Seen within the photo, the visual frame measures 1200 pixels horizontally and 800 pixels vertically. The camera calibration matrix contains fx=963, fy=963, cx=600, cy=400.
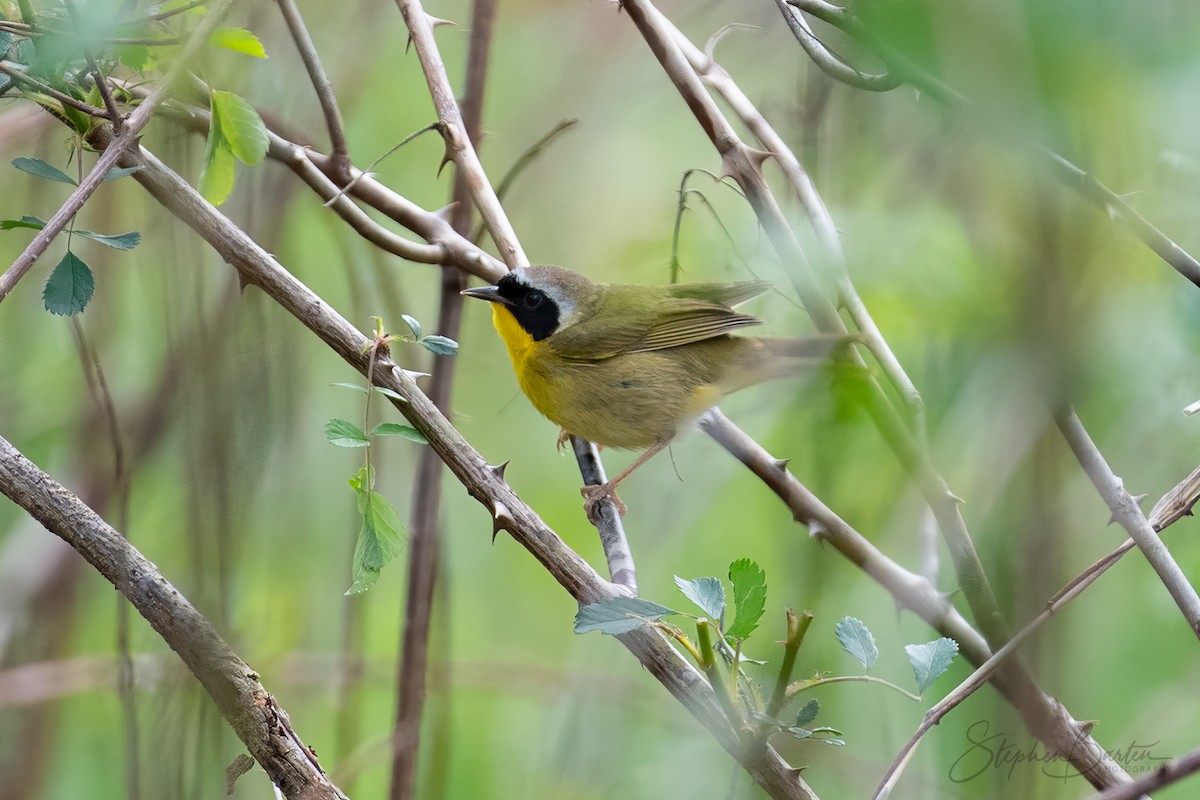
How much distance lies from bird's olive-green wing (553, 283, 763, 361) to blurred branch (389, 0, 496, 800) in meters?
0.48

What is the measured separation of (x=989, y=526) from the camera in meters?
1.12

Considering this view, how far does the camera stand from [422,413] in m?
1.68

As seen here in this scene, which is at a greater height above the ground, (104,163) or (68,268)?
(104,163)

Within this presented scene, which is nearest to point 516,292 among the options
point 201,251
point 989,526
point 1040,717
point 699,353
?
point 699,353

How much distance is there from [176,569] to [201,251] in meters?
1.16

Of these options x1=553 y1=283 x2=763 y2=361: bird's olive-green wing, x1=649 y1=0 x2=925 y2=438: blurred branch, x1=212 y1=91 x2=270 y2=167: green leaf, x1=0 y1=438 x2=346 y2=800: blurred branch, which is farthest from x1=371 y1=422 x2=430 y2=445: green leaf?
x1=553 y1=283 x2=763 y2=361: bird's olive-green wing

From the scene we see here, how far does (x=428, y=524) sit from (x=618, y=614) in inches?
54.7

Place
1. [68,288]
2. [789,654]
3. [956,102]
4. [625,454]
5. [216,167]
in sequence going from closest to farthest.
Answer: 1. [956,102]
2. [789,654]
3. [68,288]
4. [216,167]
5. [625,454]

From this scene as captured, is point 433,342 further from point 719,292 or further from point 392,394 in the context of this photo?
point 719,292

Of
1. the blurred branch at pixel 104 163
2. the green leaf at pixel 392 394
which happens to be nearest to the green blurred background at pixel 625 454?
the green leaf at pixel 392 394

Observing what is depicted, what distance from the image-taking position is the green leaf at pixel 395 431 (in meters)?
1.57

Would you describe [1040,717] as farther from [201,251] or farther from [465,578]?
[465,578]

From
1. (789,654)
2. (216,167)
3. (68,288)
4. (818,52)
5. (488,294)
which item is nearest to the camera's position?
(789,654)

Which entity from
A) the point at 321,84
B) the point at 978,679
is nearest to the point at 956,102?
the point at 978,679
